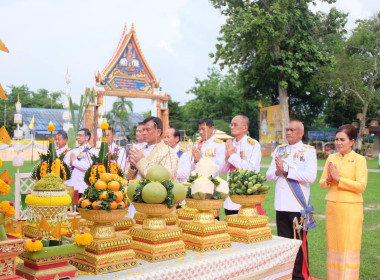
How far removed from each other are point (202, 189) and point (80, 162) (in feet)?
12.8

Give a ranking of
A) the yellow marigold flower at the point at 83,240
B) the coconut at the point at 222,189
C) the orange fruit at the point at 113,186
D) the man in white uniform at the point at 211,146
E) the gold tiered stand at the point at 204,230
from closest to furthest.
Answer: the yellow marigold flower at the point at 83,240 < the orange fruit at the point at 113,186 < the gold tiered stand at the point at 204,230 < the coconut at the point at 222,189 < the man in white uniform at the point at 211,146

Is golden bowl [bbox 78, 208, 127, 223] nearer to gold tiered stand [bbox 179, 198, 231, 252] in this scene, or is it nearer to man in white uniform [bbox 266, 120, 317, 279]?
gold tiered stand [bbox 179, 198, 231, 252]

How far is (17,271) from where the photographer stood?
6.22 feet

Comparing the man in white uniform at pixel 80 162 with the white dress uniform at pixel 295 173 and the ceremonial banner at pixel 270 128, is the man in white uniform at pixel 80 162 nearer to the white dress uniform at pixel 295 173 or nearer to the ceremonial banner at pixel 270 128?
the white dress uniform at pixel 295 173

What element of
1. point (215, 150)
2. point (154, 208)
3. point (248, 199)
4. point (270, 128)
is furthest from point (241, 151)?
point (270, 128)

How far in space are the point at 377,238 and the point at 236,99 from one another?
31787 millimetres

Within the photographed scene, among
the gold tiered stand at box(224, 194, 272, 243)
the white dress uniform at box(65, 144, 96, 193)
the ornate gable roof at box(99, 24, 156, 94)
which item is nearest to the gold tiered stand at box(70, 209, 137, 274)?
the gold tiered stand at box(224, 194, 272, 243)

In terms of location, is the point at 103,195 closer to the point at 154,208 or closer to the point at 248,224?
the point at 154,208

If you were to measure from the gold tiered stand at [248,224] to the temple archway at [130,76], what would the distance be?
1870 centimetres

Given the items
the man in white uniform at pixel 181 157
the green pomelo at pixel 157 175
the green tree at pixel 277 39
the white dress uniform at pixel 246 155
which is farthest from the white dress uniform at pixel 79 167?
the green tree at pixel 277 39

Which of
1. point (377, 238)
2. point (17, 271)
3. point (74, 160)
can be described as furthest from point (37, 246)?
point (377, 238)

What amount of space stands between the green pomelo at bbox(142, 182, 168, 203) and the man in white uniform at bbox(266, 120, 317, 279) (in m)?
1.88

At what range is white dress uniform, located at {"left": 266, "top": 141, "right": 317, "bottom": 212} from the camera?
3.85m

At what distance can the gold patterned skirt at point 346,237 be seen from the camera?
3607 millimetres
